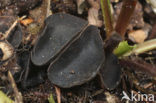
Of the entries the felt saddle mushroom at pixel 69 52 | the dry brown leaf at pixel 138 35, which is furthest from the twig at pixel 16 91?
the dry brown leaf at pixel 138 35

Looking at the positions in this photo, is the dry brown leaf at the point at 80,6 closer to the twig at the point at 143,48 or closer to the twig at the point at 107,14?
the twig at the point at 107,14

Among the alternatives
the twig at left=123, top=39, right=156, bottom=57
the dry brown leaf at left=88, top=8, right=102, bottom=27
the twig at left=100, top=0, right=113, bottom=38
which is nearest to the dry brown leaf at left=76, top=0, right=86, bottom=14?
the dry brown leaf at left=88, top=8, right=102, bottom=27

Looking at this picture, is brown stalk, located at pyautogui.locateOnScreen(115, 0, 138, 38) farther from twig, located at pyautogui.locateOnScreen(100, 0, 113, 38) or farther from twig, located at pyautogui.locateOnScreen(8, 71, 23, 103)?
twig, located at pyautogui.locateOnScreen(8, 71, 23, 103)

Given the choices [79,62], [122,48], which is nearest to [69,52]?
[79,62]

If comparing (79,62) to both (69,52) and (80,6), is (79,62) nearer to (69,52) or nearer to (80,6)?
(69,52)

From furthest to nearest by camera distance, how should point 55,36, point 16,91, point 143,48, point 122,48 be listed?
1. point 143,48
2. point 122,48
3. point 55,36
4. point 16,91

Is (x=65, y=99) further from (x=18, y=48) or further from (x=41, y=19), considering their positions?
(x=41, y=19)
